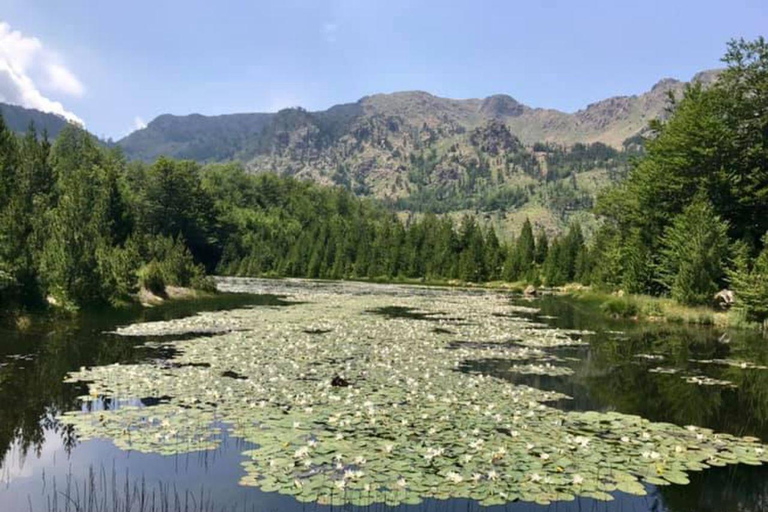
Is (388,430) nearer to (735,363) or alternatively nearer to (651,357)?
(651,357)

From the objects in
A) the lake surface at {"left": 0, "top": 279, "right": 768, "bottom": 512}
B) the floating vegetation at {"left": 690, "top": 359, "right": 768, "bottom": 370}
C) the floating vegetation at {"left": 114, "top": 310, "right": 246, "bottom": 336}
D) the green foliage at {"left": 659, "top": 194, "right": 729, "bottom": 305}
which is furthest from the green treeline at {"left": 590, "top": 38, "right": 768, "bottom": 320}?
the floating vegetation at {"left": 114, "top": 310, "right": 246, "bottom": 336}

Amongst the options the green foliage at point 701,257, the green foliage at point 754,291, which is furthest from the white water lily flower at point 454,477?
the green foliage at point 701,257

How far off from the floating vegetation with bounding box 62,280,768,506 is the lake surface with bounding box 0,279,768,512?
0.07 metres

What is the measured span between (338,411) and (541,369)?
33.9 feet

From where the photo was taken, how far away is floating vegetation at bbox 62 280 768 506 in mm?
9977

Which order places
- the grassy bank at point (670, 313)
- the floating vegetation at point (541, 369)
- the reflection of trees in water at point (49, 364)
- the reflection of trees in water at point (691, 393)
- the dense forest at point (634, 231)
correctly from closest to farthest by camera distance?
the reflection of trees in water at point (691, 393) < the reflection of trees in water at point (49, 364) < the floating vegetation at point (541, 369) < the dense forest at point (634, 231) < the grassy bank at point (670, 313)

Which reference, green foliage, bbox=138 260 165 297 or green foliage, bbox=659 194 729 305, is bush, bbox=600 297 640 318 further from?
green foliage, bbox=138 260 165 297

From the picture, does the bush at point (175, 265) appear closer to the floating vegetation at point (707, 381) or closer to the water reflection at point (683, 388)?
the water reflection at point (683, 388)

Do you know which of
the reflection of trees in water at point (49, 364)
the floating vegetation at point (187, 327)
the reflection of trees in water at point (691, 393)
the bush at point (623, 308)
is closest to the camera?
the reflection of trees in water at point (691, 393)

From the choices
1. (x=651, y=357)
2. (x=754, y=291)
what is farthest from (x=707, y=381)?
(x=754, y=291)

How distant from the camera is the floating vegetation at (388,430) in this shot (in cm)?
998

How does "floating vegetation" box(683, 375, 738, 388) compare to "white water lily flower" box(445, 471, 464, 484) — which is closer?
"white water lily flower" box(445, 471, 464, 484)

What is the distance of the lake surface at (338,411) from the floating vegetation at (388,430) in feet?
0.24

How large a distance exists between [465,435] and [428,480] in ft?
9.70
